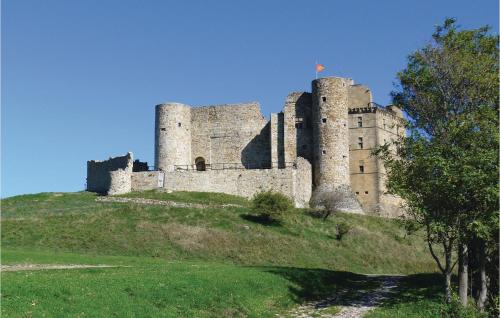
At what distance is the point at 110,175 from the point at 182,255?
65.1ft

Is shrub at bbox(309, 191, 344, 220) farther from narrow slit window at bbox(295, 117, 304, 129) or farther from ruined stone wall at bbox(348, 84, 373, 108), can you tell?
ruined stone wall at bbox(348, 84, 373, 108)

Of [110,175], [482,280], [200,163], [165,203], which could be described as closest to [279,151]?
[200,163]

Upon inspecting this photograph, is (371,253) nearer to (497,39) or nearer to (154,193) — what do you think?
(154,193)

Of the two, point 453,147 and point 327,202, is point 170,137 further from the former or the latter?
point 453,147

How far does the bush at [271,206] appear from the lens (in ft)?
156

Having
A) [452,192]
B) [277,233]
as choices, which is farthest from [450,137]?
[277,233]

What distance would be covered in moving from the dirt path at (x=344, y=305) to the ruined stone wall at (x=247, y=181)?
26.1 m

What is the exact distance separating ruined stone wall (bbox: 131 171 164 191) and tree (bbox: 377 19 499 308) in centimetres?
3422

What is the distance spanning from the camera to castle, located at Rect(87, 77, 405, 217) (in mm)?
58406

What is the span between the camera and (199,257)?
40281 millimetres

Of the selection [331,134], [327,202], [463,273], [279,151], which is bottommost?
[463,273]

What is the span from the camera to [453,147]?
24.3 meters

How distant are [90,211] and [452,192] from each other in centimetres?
3066

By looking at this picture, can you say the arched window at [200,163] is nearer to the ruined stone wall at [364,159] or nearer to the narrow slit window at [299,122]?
the narrow slit window at [299,122]
